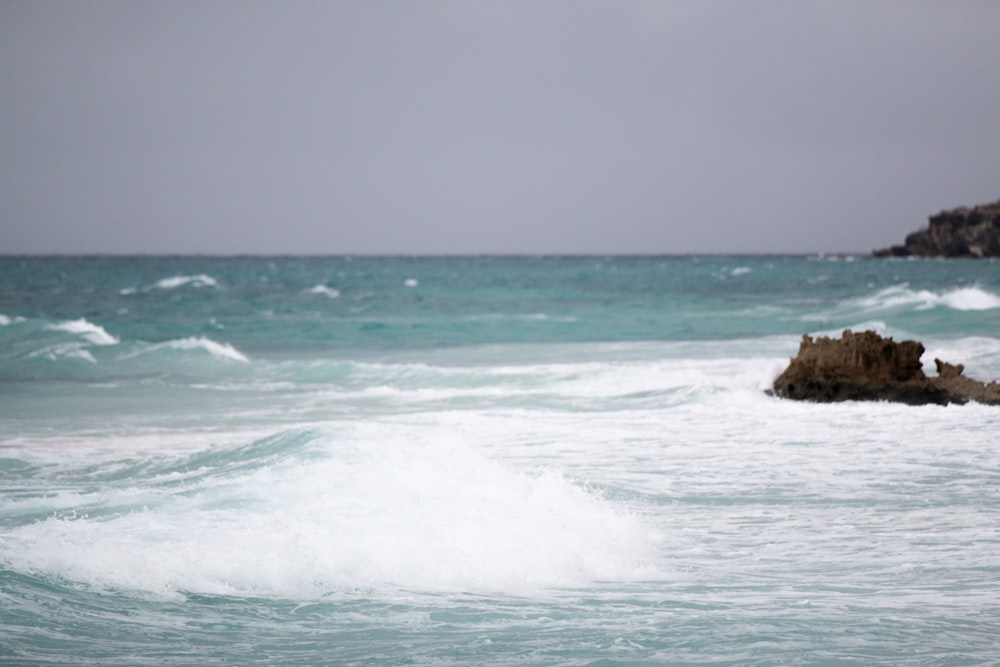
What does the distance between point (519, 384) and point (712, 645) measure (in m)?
13.3

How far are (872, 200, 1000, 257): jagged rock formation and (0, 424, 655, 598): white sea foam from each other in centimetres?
12857

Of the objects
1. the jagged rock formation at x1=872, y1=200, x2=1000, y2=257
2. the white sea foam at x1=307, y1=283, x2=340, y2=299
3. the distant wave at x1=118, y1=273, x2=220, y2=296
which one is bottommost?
the white sea foam at x1=307, y1=283, x2=340, y2=299

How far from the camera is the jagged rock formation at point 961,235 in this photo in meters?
127

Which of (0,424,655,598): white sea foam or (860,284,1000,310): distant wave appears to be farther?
(860,284,1000,310): distant wave

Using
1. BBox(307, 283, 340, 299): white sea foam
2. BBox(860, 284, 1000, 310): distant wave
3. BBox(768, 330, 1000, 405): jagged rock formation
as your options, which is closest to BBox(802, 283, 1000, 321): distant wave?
BBox(860, 284, 1000, 310): distant wave

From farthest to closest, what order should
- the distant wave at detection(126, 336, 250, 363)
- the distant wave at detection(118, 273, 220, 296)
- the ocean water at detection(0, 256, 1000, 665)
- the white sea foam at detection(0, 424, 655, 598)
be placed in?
the distant wave at detection(118, 273, 220, 296) < the distant wave at detection(126, 336, 250, 363) < the white sea foam at detection(0, 424, 655, 598) < the ocean water at detection(0, 256, 1000, 665)

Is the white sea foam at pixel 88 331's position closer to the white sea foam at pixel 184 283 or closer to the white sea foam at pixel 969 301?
the white sea foam at pixel 969 301

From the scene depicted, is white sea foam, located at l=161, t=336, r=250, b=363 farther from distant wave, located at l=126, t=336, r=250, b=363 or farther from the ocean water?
the ocean water

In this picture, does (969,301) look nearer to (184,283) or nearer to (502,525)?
(502,525)

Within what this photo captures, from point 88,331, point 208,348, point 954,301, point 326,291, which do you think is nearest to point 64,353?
point 208,348

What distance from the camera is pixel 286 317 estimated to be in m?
41.6

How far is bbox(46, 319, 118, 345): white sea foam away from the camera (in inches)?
1137

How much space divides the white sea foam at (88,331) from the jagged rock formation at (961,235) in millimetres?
114776

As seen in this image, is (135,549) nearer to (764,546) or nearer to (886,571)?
(764,546)
